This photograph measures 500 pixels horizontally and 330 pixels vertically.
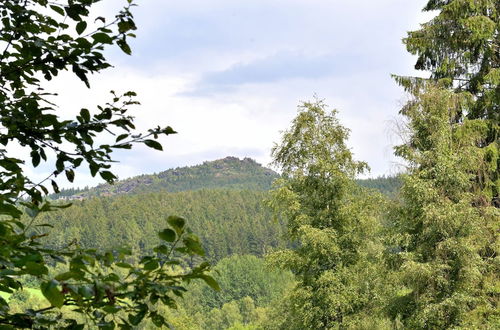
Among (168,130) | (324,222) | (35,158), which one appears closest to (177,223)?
(168,130)

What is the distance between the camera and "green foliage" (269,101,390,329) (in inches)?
513

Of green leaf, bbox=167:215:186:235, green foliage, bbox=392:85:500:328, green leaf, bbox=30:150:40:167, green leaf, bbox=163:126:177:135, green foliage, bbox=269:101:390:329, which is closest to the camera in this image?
green leaf, bbox=167:215:186:235

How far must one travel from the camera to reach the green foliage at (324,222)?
13.0 m

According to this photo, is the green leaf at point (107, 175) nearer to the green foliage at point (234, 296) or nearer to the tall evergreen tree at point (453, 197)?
the tall evergreen tree at point (453, 197)

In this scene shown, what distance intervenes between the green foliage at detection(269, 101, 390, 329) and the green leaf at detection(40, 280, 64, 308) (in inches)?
460

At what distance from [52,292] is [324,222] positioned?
12.8 meters

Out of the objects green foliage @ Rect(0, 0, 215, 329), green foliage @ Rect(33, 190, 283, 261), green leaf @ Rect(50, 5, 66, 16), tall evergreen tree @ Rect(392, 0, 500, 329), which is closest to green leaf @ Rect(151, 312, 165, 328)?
green foliage @ Rect(0, 0, 215, 329)

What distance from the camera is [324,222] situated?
13.9 meters

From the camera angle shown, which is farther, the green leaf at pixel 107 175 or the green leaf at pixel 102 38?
the green leaf at pixel 107 175

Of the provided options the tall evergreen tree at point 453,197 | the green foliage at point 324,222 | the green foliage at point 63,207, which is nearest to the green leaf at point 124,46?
the green foliage at point 63,207

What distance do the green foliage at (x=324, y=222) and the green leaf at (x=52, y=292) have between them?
11696mm

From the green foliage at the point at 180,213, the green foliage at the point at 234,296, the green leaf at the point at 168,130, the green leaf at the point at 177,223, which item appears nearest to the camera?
the green leaf at the point at 177,223

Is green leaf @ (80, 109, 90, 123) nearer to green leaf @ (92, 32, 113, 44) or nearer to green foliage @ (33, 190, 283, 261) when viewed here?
green leaf @ (92, 32, 113, 44)

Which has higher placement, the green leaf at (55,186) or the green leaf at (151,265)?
the green leaf at (55,186)
